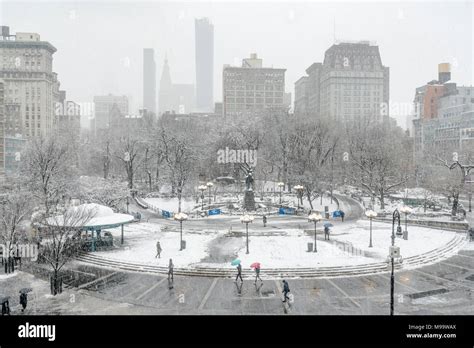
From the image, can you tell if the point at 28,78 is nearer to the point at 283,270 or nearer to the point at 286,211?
the point at 286,211

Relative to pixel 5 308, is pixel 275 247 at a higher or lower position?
higher

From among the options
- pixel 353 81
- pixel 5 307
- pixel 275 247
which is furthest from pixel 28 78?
pixel 5 307

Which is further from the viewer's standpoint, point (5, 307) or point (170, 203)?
point (170, 203)

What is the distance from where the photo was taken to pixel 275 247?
2850cm

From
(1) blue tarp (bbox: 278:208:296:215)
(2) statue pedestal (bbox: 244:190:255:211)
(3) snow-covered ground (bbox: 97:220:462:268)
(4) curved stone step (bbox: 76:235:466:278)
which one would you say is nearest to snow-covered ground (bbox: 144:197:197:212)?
(2) statue pedestal (bbox: 244:190:255:211)

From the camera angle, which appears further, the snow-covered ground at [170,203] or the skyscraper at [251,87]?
the skyscraper at [251,87]

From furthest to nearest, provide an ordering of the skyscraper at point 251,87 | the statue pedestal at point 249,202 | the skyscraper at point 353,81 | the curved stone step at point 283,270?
the skyscraper at point 251,87 → the skyscraper at point 353,81 → the statue pedestal at point 249,202 → the curved stone step at point 283,270

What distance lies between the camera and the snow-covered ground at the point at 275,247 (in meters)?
25.1

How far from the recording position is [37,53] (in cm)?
11100

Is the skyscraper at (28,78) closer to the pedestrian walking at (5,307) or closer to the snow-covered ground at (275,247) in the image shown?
the snow-covered ground at (275,247)

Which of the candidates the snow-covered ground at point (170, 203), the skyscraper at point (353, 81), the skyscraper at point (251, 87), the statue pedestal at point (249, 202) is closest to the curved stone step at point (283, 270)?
the statue pedestal at point (249, 202)

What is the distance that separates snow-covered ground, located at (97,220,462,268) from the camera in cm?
2509

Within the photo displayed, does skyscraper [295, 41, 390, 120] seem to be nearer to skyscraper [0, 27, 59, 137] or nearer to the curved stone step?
skyscraper [0, 27, 59, 137]

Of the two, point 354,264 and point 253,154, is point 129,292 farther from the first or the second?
point 253,154
